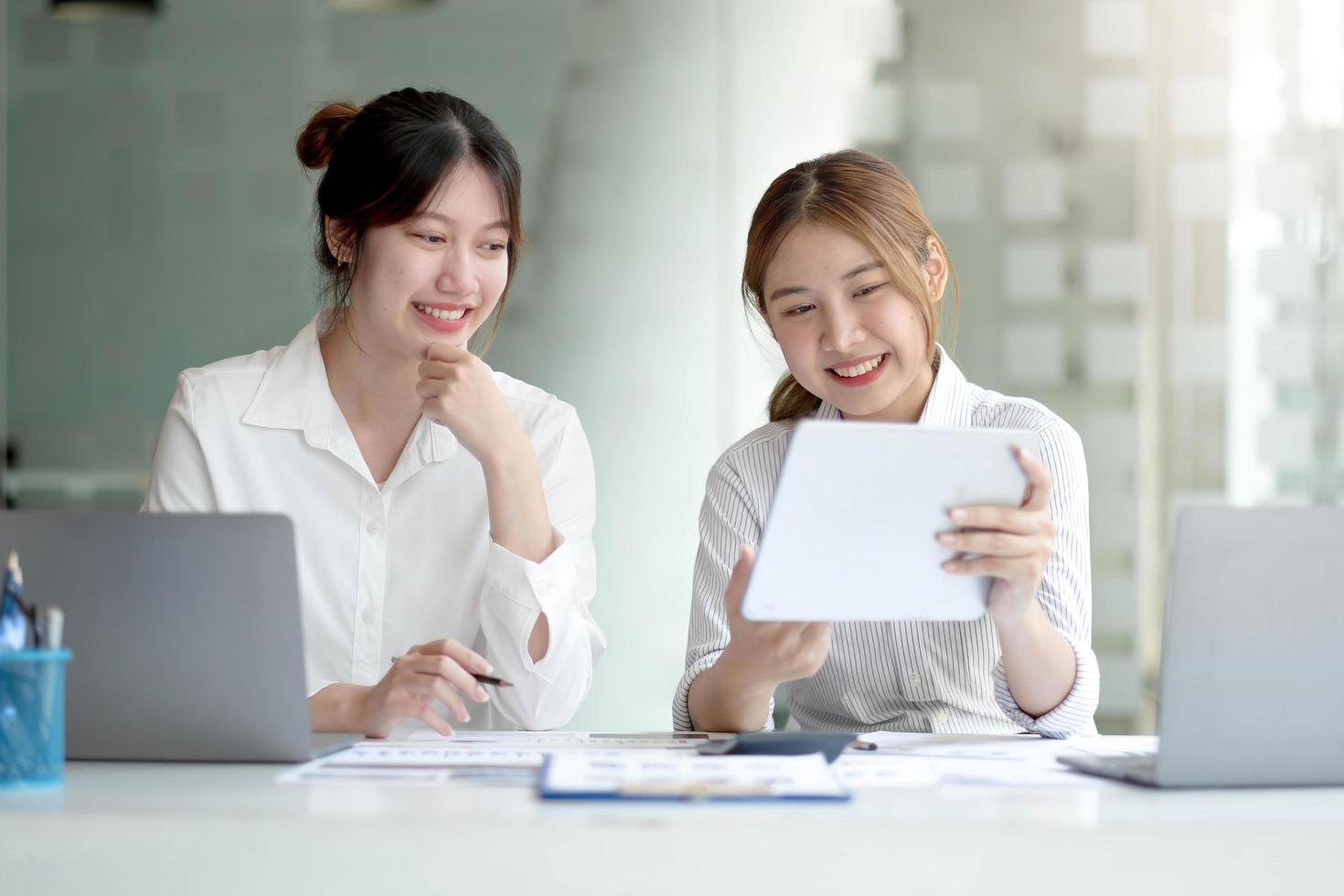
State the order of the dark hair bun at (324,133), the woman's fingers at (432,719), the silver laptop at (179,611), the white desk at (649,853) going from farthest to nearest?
the dark hair bun at (324,133) → the woman's fingers at (432,719) → the silver laptop at (179,611) → the white desk at (649,853)

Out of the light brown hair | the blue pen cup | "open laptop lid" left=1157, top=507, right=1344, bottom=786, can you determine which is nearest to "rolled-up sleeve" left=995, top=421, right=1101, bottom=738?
the light brown hair

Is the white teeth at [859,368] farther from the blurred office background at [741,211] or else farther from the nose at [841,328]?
the blurred office background at [741,211]

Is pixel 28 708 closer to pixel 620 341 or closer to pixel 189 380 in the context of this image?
pixel 189 380

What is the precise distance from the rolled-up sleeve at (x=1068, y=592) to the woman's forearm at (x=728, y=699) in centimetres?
27

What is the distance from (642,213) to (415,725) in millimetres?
1889

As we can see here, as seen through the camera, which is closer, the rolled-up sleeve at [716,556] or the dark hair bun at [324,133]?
the rolled-up sleeve at [716,556]

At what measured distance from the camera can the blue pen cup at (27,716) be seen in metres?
0.92

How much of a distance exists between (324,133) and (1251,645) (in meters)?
1.39

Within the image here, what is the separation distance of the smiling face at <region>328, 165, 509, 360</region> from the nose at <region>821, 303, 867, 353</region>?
45cm

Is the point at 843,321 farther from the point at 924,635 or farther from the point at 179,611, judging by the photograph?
the point at 179,611

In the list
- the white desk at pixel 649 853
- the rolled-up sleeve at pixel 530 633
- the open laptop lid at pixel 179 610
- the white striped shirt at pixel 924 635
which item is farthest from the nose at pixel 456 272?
the white desk at pixel 649 853

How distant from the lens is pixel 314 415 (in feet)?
5.70

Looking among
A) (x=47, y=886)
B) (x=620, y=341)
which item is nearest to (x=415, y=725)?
(x=47, y=886)

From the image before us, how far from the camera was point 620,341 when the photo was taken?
3.22 metres
